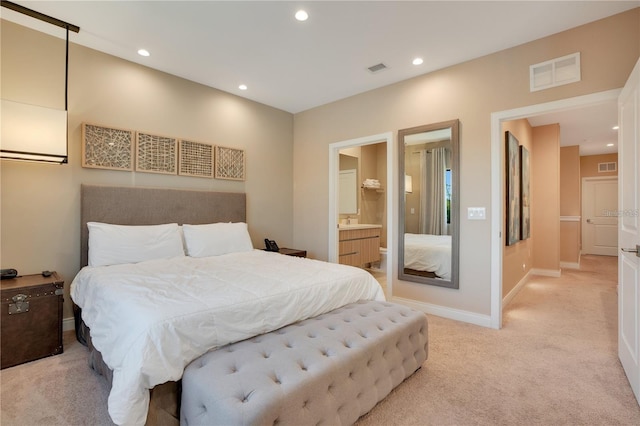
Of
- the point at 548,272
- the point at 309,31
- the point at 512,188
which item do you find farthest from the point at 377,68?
the point at 548,272

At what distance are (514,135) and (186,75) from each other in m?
4.54

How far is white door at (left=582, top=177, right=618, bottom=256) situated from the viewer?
7.75 meters

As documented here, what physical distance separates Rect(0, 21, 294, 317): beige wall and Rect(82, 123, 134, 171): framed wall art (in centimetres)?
7

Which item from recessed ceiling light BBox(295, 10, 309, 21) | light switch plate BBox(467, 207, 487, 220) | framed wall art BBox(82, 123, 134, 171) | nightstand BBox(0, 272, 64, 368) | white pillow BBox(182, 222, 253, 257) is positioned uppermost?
recessed ceiling light BBox(295, 10, 309, 21)

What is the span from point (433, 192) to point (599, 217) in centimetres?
738

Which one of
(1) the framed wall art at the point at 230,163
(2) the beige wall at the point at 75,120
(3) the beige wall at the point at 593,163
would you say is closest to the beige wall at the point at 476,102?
(1) the framed wall art at the point at 230,163

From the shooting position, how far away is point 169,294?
1918mm

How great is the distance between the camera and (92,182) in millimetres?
3170

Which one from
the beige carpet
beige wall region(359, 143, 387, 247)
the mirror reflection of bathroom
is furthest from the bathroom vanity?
the beige carpet

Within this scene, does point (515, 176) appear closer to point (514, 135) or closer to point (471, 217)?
point (514, 135)

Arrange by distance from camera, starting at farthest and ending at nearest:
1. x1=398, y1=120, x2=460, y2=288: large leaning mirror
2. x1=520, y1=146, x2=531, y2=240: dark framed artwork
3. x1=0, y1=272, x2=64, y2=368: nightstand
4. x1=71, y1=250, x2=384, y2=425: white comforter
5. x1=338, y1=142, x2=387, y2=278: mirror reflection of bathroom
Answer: x1=338, y1=142, x2=387, y2=278: mirror reflection of bathroom < x1=520, y1=146, x2=531, y2=240: dark framed artwork < x1=398, y1=120, x2=460, y2=288: large leaning mirror < x1=0, y1=272, x2=64, y2=368: nightstand < x1=71, y1=250, x2=384, y2=425: white comforter

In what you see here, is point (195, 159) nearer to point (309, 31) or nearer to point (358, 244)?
point (309, 31)

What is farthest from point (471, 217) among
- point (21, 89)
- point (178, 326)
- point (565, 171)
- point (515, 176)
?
point (565, 171)

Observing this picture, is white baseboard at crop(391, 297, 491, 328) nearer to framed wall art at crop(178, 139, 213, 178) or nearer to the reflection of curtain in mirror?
the reflection of curtain in mirror
